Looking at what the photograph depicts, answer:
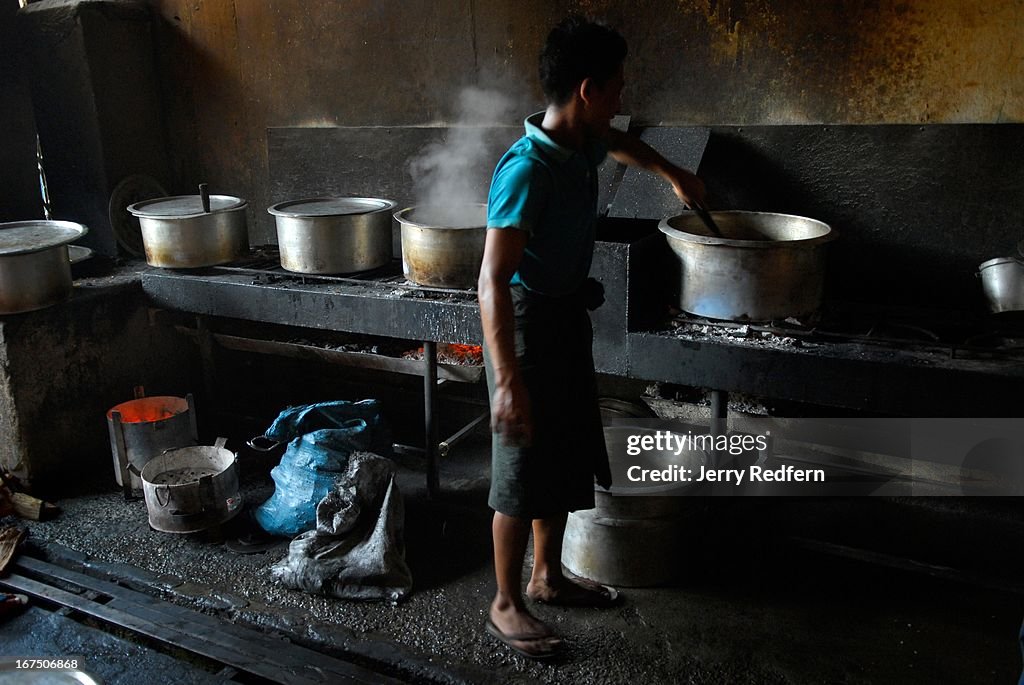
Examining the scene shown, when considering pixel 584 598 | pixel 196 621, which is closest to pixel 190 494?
pixel 196 621

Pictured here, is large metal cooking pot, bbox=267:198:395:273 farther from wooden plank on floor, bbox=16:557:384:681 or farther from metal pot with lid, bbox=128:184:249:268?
wooden plank on floor, bbox=16:557:384:681

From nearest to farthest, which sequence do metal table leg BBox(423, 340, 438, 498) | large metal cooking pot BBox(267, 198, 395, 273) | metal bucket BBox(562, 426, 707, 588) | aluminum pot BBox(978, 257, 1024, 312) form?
1. aluminum pot BBox(978, 257, 1024, 312)
2. metal bucket BBox(562, 426, 707, 588)
3. metal table leg BBox(423, 340, 438, 498)
4. large metal cooking pot BBox(267, 198, 395, 273)

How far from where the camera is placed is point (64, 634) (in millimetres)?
3543

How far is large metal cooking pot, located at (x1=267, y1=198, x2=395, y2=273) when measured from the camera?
4461mm

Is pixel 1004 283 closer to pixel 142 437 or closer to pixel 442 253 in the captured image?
pixel 442 253

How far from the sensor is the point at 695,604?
3.62 meters

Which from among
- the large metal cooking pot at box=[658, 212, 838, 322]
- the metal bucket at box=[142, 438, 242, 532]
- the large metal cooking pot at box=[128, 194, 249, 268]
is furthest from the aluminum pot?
the large metal cooking pot at box=[128, 194, 249, 268]

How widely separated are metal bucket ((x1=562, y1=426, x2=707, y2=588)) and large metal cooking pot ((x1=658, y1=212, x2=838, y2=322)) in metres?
0.73

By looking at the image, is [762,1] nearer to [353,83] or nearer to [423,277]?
[423,277]

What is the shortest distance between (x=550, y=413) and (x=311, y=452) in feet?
5.29

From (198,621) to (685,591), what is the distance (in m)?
2.12

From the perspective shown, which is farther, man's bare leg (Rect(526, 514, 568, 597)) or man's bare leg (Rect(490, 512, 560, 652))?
man's bare leg (Rect(526, 514, 568, 597))

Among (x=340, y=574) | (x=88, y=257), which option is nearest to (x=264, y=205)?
(x=88, y=257)

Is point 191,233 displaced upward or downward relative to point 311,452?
upward
